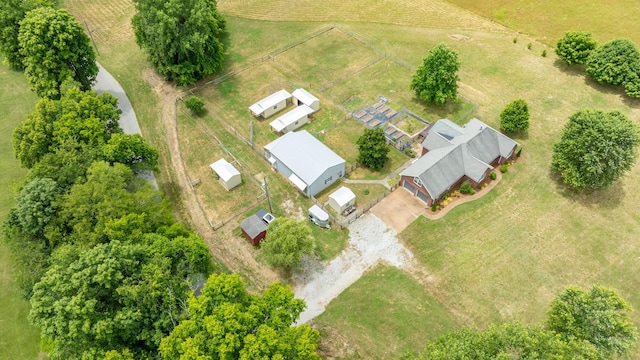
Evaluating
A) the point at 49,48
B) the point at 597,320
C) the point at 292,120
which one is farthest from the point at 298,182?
the point at 49,48

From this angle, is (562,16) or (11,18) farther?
(562,16)

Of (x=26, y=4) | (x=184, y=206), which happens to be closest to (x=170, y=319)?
(x=184, y=206)

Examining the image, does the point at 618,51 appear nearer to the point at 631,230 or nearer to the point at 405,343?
the point at 631,230

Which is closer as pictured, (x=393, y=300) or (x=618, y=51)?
(x=393, y=300)

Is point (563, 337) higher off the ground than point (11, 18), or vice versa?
point (11, 18)

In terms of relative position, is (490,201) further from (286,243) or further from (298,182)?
(286,243)

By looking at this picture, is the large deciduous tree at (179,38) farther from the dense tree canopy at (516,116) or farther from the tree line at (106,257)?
A: the dense tree canopy at (516,116)

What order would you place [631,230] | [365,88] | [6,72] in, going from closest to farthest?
1. [631,230]
2. [365,88]
3. [6,72]
